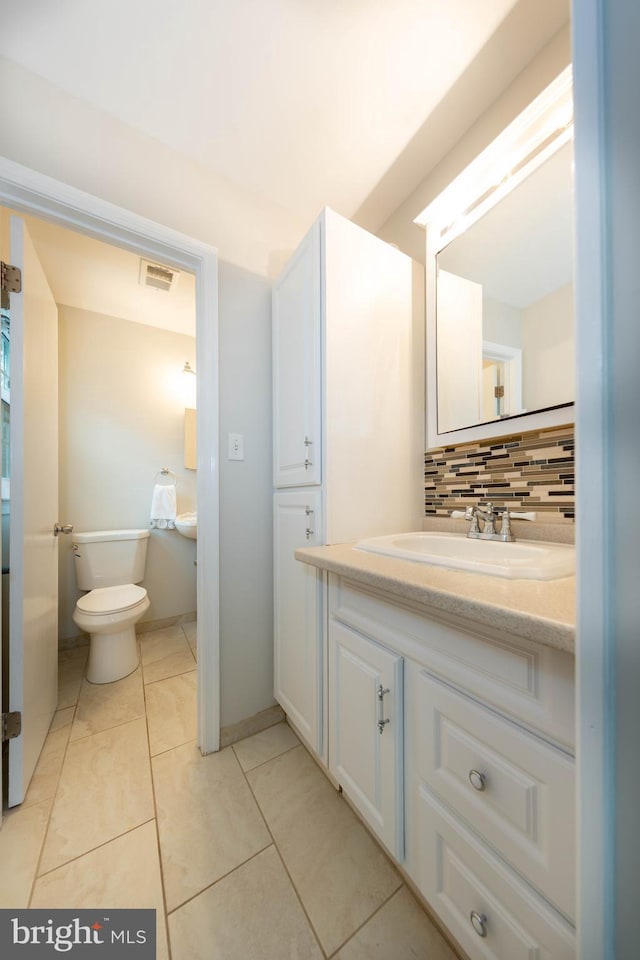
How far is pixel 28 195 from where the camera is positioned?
1.01 meters

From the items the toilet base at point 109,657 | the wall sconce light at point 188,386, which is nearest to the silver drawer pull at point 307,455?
the toilet base at point 109,657

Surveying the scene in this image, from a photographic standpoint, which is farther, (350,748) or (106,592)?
(106,592)

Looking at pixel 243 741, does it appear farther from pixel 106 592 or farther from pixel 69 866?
pixel 106 592

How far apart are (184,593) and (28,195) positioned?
91.3 inches

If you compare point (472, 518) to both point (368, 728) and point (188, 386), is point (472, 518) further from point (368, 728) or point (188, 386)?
point (188, 386)

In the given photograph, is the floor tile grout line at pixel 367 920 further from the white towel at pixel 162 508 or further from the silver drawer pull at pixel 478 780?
the white towel at pixel 162 508

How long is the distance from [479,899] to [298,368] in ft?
4.50

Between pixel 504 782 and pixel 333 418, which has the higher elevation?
pixel 333 418

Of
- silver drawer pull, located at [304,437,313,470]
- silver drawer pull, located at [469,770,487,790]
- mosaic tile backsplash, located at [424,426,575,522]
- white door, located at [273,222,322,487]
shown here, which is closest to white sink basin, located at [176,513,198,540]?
white door, located at [273,222,322,487]

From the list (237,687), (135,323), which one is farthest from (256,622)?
(135,323)

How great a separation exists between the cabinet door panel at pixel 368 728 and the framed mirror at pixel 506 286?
0.79 meters

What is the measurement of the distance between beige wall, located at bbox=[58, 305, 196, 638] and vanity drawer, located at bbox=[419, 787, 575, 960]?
2239mm

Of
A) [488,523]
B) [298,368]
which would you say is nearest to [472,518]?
[488,523]

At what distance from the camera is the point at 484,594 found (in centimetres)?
50
